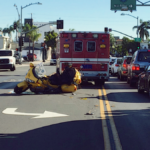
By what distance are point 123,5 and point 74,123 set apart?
78.4 feet

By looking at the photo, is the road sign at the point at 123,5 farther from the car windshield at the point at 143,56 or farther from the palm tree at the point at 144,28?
the palm tree at the point at 144,28

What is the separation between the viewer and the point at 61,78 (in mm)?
14922

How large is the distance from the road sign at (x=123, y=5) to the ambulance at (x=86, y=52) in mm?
13112

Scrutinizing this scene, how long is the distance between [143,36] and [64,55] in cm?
6535

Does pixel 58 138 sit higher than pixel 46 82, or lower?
lower

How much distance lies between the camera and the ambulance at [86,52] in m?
18.1

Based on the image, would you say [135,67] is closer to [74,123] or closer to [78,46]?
[78,46]

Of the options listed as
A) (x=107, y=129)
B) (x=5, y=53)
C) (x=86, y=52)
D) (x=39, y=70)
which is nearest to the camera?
(x=107, y=129)

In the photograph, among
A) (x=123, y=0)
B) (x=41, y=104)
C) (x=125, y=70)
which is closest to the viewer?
(x=41, y=104)

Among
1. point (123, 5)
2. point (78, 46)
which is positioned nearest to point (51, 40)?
point (123, 5)

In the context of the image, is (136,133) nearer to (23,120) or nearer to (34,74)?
(23,120)

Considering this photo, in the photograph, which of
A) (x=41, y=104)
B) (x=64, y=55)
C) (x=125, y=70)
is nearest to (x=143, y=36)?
(x=125, y=70)

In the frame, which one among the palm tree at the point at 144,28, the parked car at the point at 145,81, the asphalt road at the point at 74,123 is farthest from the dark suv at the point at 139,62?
the palm tree at the point at 144,28

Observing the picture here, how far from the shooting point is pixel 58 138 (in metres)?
7.01
